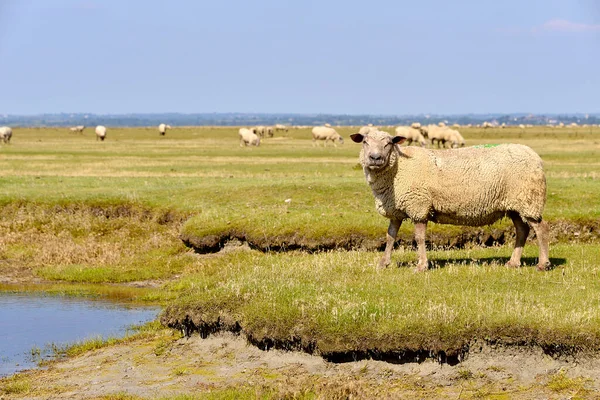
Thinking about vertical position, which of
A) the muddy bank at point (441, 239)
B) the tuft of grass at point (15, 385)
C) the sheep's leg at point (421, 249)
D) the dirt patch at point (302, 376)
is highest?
the sheep's leg at point (421, 249)

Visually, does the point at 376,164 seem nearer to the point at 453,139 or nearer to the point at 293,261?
the point at 293,261

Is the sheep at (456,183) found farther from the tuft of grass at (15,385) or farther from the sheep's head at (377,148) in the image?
the tuft of grass at (15,385)

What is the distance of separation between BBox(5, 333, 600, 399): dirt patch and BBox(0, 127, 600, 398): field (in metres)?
0.17

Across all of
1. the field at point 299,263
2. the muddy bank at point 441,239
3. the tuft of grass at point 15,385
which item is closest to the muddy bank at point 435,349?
the field at point 299,263

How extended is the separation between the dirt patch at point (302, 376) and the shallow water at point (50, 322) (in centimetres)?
132

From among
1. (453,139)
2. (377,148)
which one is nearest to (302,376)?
(377,148)

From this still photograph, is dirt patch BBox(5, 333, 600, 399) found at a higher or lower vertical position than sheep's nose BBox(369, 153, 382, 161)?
lower

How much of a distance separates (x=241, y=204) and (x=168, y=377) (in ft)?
46.5

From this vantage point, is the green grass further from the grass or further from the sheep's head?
the sheep's head

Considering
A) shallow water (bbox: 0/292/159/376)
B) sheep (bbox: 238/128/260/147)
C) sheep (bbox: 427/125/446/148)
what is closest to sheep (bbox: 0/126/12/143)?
sheep (bbox: 238/128/260/147)

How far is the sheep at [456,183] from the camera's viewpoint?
52.2ft

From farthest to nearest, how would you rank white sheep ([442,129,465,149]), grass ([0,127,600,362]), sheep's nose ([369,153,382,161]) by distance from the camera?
white sheep ([442,129,465,149]) < sheep's nose ([369,153,382,161]) < grass ([0,127,600,362])

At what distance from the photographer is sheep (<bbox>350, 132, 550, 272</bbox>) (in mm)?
15906

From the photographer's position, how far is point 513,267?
54.3 feet
